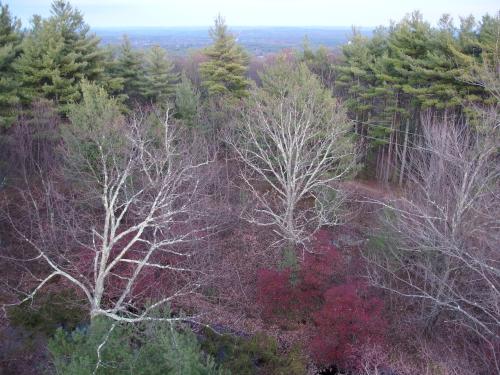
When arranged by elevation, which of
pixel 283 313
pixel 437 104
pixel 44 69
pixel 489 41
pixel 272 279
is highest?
pixel 489 41

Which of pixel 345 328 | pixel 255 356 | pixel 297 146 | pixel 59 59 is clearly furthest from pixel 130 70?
pixel 345 328

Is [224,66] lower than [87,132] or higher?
higher

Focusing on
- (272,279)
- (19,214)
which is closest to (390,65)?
(272,279)

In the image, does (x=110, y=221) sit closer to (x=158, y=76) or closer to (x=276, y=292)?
(x=276, y=292)

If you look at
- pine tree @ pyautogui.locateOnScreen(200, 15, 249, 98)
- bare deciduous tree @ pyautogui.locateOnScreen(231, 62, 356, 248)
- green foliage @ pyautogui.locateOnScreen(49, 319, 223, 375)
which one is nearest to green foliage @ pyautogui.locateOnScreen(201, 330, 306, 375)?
green foliage @ pyautogui.locateOnScreen(49, 319, 223, 375)

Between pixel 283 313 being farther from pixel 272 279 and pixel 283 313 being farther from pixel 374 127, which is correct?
pixel 374 127

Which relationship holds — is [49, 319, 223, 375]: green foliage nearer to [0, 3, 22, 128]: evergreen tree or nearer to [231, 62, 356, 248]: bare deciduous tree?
[231, 62, 356, 248]: bare deciduous tree
